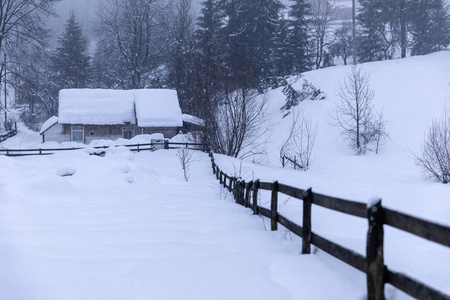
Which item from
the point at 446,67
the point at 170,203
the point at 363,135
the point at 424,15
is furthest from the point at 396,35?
the point at 170,203

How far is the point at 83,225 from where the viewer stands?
23.2 feet

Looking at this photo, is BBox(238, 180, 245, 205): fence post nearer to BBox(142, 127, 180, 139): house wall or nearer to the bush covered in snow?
BBox(142, 127, 180, 139): house wall

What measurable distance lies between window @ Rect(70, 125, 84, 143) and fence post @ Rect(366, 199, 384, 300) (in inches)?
1647

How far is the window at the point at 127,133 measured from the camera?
141 ft

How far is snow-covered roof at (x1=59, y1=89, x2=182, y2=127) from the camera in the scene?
135 ft

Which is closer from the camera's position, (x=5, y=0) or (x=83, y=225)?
(x=83, y=225)

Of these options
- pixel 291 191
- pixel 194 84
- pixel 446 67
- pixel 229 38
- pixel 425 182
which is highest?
pixel 229 38

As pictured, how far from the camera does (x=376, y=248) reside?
3.37m

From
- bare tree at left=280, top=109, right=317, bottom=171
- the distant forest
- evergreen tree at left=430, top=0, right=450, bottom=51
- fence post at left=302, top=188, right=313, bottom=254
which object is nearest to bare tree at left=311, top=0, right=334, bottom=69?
the distant forest

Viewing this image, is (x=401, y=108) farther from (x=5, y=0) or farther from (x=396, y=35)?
(x=5, y=0)

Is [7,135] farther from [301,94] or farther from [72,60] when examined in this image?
[301,94]

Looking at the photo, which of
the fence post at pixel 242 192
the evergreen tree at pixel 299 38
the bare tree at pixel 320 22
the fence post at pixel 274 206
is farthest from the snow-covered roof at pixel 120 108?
the fence post at pixel 274 206

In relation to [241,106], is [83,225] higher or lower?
lower

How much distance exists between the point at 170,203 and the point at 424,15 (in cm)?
5581
